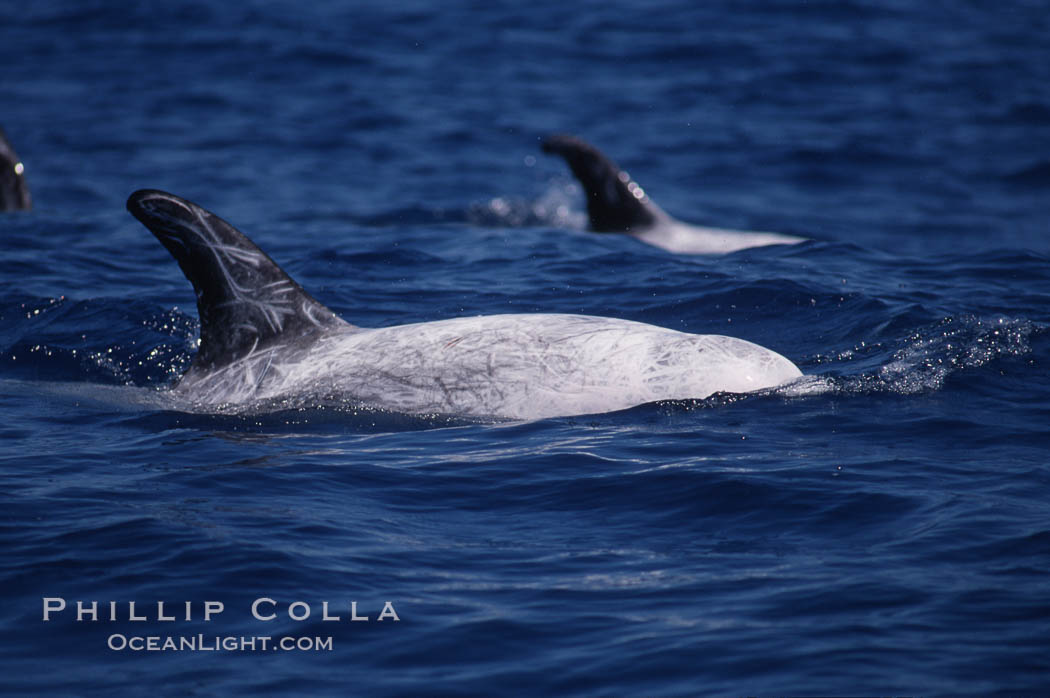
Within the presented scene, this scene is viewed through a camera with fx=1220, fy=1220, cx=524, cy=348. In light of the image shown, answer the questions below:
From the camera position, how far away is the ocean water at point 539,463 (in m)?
6.12

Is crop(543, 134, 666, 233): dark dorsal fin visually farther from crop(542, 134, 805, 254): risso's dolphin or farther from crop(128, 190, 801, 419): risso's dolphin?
crop(128, 190, 801, 419): risso's dolphin

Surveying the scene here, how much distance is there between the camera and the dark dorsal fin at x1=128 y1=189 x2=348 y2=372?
10.2 meters

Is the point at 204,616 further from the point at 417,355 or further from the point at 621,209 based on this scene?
the point at 621,209

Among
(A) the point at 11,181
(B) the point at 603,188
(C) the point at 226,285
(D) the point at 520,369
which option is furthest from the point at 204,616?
(A) the point at 11,181

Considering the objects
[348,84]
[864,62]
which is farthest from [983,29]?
[348,84]

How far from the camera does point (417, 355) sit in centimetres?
1032

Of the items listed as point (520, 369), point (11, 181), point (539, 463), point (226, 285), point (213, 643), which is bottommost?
point (213, 643)

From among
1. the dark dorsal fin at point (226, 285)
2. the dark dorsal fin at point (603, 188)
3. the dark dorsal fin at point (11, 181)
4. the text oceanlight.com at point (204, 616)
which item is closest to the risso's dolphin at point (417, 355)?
the dark dorsal fin at point (226, 285)

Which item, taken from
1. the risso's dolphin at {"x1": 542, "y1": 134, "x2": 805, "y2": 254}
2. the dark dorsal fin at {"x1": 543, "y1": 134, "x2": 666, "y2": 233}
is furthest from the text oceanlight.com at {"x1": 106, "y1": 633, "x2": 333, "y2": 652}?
the dark dorsal fin at {"x1": 543, "y1": 134, "x2": 666, "y2": 233}

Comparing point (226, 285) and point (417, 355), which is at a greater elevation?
point (226, 285)

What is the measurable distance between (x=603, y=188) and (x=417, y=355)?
977 cm

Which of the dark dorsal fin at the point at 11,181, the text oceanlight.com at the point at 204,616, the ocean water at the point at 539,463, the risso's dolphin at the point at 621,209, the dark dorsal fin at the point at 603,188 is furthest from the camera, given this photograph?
the dark dorsal fin at the point at 603,188

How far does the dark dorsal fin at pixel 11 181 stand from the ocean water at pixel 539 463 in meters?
0.33

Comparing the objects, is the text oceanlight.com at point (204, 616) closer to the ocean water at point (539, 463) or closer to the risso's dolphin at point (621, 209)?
the ocean water at point (539, 463)
